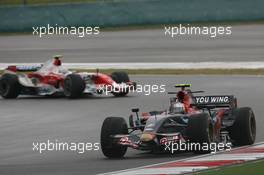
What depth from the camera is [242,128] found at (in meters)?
16.5

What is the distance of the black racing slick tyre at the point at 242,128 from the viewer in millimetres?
16500

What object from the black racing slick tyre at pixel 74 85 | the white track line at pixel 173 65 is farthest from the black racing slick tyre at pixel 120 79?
the white track line at pixel 173 65

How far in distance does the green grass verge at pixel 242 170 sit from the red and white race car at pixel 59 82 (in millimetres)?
11096

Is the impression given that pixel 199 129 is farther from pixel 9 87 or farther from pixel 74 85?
pixel 9 87

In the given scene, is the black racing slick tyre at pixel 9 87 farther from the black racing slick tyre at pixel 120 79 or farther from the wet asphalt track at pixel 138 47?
the wet asphalt track at pixel 138 47

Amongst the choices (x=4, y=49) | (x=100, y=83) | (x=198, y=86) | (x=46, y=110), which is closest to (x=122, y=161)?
(x=46, y=110)

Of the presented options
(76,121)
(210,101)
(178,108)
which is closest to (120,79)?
(76,121)

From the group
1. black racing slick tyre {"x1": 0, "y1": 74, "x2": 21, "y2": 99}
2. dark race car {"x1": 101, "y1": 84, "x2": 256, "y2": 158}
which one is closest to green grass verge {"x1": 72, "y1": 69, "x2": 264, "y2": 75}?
black racing slick tyre {"x1": 0, "y1": 74, "x2": 21, "y2": 99}

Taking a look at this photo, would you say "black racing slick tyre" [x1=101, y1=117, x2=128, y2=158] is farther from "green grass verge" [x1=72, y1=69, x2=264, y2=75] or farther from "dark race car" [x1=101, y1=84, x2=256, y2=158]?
"green grass verge" [x1=72, y1=69, x2=264, y2=75]

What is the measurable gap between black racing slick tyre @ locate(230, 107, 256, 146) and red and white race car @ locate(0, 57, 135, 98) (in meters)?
9.11

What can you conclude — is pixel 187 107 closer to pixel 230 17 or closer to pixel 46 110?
pixel 46 110

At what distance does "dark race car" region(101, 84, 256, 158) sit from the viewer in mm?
15641

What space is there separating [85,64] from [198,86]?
9.54m

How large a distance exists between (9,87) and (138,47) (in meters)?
16.4
